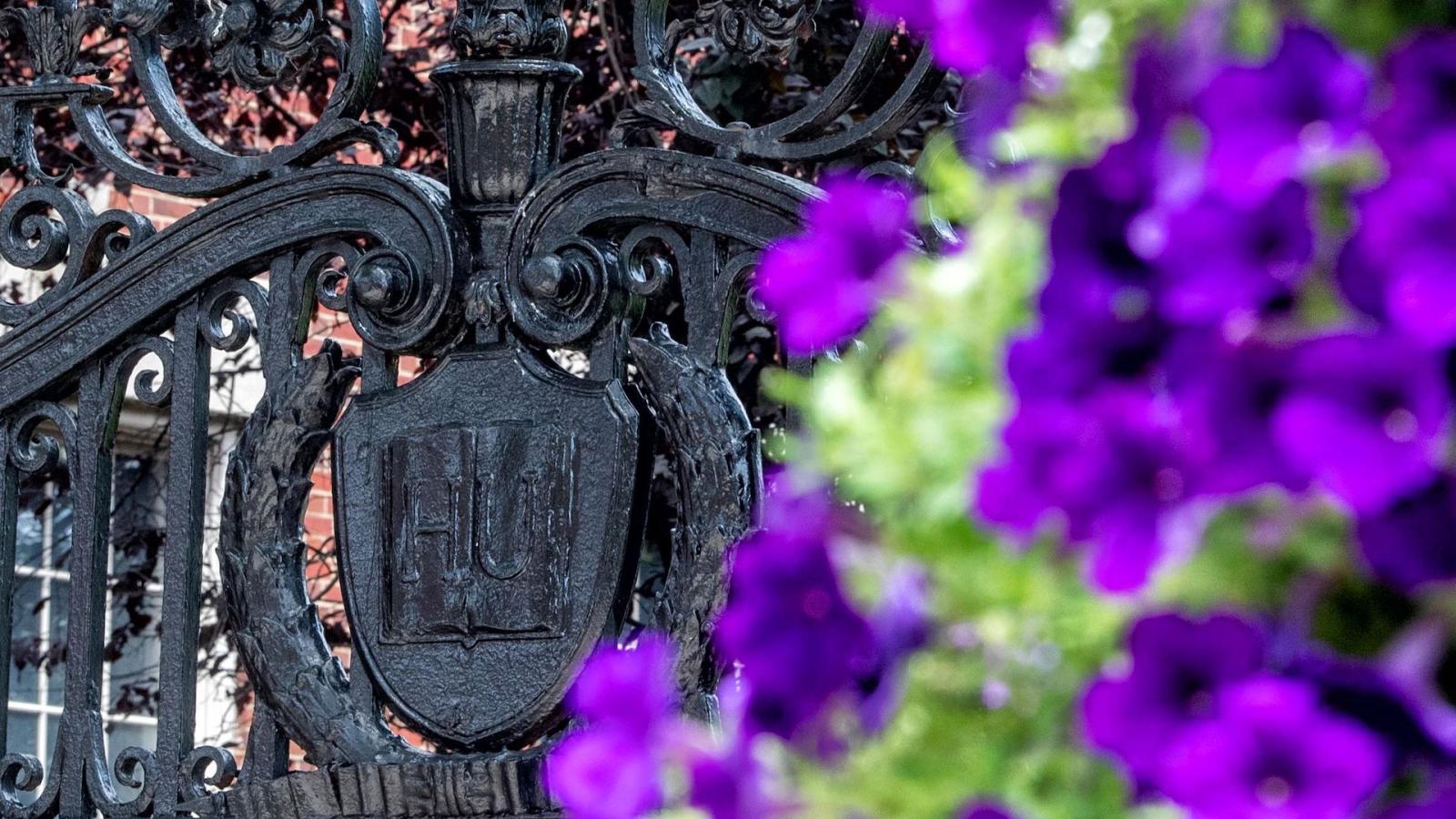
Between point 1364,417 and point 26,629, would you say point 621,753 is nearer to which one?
point 1364,417

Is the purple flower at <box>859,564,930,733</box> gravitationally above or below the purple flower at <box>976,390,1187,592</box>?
below

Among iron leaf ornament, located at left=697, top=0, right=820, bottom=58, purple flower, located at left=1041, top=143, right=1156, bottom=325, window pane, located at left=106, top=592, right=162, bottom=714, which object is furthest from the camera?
window pane, located at left=106, top=592, right=162, bottom=714

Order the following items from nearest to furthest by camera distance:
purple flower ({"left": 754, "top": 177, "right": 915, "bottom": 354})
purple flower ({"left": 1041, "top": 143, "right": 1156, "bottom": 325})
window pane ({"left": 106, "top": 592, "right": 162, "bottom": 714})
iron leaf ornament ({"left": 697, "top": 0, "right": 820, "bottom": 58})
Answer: purple flower ({"left": 1041, "top": 143, "right": 1156, "bottom": 325}), purple flower ({"left": 754, "top": 177, "right": 915, "bottom": 354}), iron leaf ornament ({"left": 697, "top": 0, "right": 820, "bottom": 58}), window pane ({"left": 106, "top": 592, "right": 162, "bottom": 714})

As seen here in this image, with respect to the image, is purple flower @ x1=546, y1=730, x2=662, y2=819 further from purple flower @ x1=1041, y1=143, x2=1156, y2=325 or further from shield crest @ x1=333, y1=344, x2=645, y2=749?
shield crest @ x1=333, y1=344, x2=645, y2=749

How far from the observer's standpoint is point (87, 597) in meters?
3.50

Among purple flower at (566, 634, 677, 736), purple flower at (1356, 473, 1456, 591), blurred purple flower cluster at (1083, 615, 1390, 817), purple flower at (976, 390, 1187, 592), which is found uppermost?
purple flower at (976, 390, 1187, 592)

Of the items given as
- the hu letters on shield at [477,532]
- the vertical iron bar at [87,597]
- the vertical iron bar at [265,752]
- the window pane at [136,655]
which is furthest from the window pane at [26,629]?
the hu letters on shield at [477,532]

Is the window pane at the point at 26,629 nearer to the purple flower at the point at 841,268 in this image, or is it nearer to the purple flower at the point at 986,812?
the purple flower at the point at 841,268

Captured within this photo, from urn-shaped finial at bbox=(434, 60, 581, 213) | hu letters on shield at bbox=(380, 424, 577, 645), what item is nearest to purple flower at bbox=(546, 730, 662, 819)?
hu letters on shield at bbox=(380, 424, 577, 645)

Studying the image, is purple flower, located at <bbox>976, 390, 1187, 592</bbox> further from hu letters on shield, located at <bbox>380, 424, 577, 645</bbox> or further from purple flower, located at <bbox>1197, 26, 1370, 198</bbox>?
hu letters on shield, located at <bbox>380, 424, 577, 645</bbox>

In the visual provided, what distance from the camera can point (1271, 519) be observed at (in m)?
0.82

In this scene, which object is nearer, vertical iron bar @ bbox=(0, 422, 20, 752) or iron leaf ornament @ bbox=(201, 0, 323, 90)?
iron leaf ornament @ bbox=(201, 0, 323, 90)

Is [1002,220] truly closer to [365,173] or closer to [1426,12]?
[1426,12]

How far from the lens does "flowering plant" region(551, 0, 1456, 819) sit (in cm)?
77
